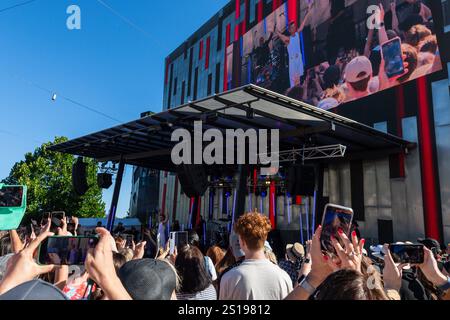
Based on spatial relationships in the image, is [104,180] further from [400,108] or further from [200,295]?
[200,295]

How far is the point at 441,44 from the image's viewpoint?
9258 mm

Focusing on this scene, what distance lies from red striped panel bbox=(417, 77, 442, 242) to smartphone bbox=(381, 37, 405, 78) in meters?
0.81

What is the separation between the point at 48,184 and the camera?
2408 centimetres

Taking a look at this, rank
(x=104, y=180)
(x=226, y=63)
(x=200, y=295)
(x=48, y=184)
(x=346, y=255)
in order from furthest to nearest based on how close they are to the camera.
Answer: (x=48, y=184) → (x=226, y=63) → (x=104, y=180) → (x=200, y=295) → (x=346, y=255)

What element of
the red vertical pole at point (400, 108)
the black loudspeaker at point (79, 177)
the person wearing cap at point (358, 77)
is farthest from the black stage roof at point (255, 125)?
the person wearing cap at point (358, 77)

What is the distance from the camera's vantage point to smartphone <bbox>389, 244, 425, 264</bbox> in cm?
210

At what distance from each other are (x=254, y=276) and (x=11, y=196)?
237 cm

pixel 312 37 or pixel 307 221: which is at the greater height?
pixel 312 37

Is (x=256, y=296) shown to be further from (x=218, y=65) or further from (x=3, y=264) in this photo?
(x=218, y=65)

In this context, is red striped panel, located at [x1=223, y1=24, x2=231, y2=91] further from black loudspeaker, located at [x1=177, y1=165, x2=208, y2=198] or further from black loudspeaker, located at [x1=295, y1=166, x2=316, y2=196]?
black loudspeaker, located at [x1=295, y1=166, x2=316, y2=196]

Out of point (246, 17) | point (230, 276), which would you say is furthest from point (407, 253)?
point (246, 17)

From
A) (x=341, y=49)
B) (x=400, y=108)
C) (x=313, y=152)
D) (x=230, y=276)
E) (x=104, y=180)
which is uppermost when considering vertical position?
(x=341, y=49)

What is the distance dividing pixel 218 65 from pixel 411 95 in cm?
1209

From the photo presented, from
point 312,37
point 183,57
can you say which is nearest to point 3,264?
point 312,37
